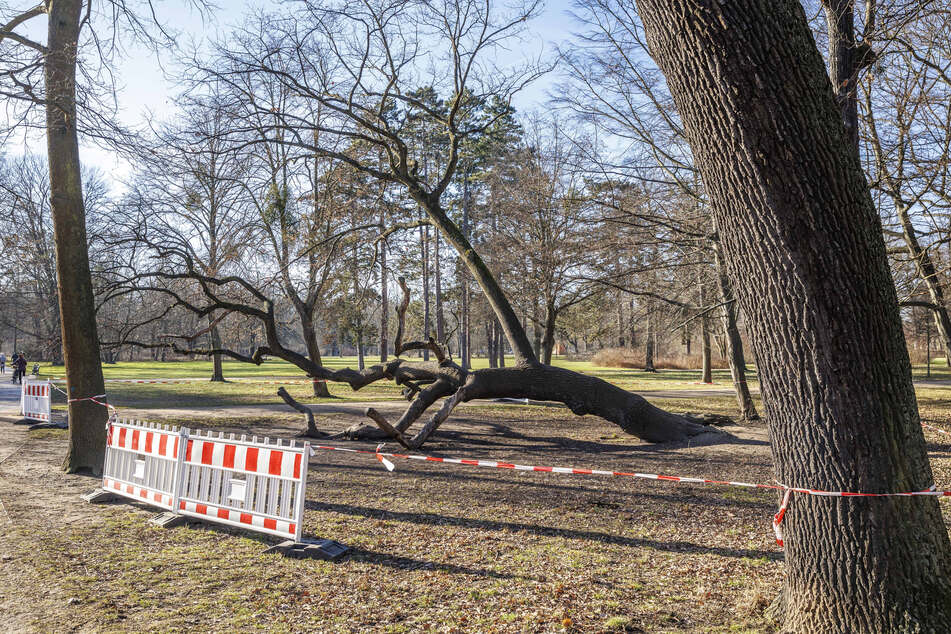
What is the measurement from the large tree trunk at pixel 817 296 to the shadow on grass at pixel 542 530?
5.87ft

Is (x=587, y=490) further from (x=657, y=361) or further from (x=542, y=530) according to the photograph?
(x=657, y=361)

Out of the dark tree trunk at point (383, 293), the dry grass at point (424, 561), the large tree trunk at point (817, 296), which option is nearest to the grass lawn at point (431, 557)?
the dry grass at point (424, 561)

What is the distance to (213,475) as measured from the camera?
5625 millimetres

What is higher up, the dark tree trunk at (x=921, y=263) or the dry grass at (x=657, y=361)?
the dark tree trunk at (x=921, y=263)

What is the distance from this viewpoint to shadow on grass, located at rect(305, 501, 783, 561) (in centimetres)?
484

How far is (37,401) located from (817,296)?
15608mm

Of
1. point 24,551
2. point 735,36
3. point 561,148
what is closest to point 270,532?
point 24,551

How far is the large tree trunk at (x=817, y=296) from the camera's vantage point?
112 inches

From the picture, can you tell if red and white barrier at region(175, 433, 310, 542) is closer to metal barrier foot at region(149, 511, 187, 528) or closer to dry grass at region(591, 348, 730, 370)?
metal barrier foot at region(149, 511, 187, 528)

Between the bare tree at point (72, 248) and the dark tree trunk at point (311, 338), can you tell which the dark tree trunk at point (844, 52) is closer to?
the bare tree at point (72, 248)

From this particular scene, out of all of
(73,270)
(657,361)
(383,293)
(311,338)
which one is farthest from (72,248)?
(657,361)

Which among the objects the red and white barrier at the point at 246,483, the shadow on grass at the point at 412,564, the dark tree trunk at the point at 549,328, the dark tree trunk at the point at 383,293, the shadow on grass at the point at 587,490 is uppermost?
the dark tree trunk at the point at 383,293

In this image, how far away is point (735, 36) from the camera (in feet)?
9.27

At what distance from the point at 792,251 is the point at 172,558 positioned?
4.93 m
